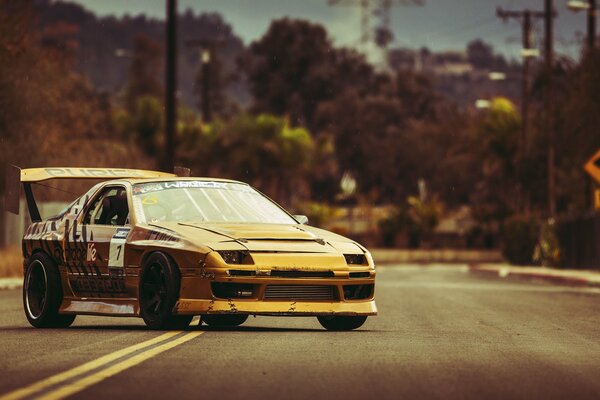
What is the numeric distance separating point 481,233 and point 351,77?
142 feet

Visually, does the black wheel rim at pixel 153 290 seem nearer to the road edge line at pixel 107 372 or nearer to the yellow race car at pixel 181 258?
the yellow race car at pixel 181 258

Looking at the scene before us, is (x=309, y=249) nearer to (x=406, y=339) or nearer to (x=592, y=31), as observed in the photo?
(x=406, y=339)

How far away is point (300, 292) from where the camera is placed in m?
14.1

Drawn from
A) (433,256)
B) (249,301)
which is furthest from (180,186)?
(433,256)

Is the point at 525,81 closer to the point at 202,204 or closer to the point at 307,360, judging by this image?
the point at 202,204

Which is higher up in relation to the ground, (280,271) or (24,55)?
(24,55)

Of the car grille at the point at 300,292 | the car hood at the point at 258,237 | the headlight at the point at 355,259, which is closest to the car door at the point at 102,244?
the car hood at the point at 258,237

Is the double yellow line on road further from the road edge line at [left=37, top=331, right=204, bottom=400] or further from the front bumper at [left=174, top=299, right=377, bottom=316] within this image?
the front bumper at [left=174, top=299, right=377, bottom=316]

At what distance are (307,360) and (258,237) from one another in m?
2.88

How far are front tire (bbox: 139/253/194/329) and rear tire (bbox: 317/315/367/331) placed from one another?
1637mm

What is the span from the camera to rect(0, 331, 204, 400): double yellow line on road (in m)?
9.22

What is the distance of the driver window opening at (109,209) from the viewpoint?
15.2m

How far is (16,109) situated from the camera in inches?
1377

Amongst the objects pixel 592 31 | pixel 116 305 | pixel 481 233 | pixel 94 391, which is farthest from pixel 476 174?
pixel 94 391
